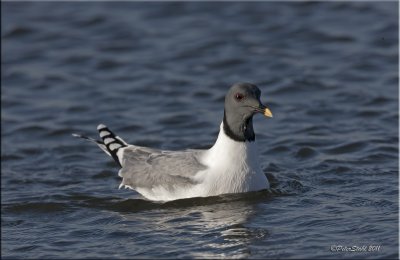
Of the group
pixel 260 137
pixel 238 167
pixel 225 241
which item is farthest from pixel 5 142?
pixel 225 241

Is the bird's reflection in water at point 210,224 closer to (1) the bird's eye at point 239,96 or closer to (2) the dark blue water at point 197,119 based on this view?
(2) the dark blue water at point 197,119

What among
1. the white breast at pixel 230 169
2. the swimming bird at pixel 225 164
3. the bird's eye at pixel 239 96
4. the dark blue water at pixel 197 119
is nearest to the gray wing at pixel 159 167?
the swimming bird at pixel 225 164

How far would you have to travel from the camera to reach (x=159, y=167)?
11539 mm

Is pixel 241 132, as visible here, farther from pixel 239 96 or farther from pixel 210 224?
pixel 210 224

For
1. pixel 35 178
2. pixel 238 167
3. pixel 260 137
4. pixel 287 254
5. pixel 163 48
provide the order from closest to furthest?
1. pixel 287 254
2. pixel 238 167
3. pixel 35 178
4. pixel 260 137
5. pixel 163 48

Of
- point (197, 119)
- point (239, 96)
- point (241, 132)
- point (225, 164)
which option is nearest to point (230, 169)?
point (225, 164)

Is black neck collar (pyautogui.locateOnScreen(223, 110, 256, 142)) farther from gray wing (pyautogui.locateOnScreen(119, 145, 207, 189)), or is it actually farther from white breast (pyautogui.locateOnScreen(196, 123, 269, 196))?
gray wing (pyautogui.locateOnScreen(119, 145, 207, 189))

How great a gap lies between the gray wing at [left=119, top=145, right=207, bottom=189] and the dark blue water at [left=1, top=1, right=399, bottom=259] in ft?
0.87

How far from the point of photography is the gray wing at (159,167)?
1126cm

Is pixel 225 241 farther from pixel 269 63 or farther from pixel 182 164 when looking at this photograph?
pixel 269 63

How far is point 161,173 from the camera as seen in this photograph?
1146 cm

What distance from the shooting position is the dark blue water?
1012cm

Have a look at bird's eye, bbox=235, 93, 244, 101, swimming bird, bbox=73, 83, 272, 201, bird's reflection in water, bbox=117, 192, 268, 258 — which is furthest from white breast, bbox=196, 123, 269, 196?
bird's eye, bbox=235, 93, 244, 101

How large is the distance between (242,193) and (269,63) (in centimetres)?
642
